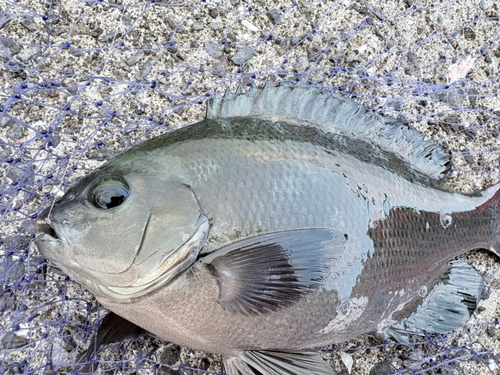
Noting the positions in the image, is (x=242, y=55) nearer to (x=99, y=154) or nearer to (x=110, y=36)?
(x=110, y=36)

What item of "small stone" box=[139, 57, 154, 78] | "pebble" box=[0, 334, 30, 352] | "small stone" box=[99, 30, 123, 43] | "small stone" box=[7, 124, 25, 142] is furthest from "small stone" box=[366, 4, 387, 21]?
"pebble" box=[0, 334, 30, 352]

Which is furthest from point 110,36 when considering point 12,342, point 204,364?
point 204,364

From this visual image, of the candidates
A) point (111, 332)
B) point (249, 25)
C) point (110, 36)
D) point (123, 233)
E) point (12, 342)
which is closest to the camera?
point (123, 233)

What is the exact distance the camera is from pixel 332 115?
58.0 inches

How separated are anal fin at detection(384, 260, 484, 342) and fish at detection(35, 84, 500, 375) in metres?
0.09

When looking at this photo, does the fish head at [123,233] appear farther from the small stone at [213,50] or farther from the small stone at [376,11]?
the small stone at [376,11]

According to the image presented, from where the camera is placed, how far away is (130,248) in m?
1.11

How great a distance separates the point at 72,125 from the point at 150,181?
79cm

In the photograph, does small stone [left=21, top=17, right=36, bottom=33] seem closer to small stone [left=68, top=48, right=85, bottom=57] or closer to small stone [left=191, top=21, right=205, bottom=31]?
small stone [left=68, top=48, right=85, bottom=57]

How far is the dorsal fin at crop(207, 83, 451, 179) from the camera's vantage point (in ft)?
4.56

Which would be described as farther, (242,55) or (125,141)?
(242,55)

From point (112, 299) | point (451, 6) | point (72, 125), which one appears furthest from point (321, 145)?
point (451, 6)

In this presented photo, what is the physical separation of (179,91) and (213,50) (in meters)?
0.26

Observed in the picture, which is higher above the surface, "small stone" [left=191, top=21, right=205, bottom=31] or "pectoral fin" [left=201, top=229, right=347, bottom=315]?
"small stone" [left=191, top=21, right=205, bottom=31]
